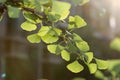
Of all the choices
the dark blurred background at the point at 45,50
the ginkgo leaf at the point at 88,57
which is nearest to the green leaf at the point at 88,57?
the ginkgo leaf at the point at 88,57

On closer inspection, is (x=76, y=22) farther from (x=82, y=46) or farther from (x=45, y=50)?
(x=45, y=50)

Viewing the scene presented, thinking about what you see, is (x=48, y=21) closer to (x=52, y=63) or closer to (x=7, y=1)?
(x=7, y=1)

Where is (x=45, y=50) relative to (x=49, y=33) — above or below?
below

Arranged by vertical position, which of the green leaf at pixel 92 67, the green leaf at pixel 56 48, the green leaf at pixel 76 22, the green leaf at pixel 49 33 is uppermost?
the green leaf at pixel 76 22

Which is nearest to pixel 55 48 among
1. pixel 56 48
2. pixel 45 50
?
pixel 56 48

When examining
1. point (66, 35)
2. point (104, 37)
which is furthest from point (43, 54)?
point (66, 35)

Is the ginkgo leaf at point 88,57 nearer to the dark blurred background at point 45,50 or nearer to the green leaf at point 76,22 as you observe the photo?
the green leaf at point 76,22

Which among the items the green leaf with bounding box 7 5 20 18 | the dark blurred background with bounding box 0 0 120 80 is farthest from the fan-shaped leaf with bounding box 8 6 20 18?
the dark blurred background with bounding box 0 0 120 80
